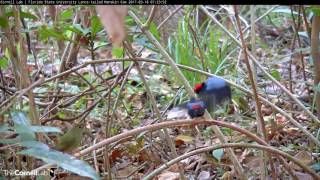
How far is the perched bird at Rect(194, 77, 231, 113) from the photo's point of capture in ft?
3.96

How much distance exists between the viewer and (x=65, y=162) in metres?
0.76

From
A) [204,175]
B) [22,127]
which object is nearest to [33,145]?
[22,127]

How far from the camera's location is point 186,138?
158 cm

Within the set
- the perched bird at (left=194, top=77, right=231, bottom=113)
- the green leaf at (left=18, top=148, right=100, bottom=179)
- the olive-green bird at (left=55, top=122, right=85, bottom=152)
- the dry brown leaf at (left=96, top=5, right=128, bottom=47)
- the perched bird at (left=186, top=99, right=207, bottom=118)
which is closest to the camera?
the dry brown leaf at (left=96, top=5, right=128, bottom=47)

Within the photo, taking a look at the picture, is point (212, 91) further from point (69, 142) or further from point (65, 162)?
point (65, 162)

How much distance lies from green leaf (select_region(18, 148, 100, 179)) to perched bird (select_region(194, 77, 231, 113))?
0.46m

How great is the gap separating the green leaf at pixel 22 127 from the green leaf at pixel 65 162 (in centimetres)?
5

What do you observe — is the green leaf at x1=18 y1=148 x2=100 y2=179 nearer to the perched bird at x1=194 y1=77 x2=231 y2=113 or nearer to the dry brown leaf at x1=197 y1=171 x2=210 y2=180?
the perched bird at x1=194 y1=77 x2=231 y2=113

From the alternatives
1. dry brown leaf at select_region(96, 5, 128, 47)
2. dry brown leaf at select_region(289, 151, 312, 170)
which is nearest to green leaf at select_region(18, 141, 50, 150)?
dry brown leaf at select_region(96, 5, 128, 47)

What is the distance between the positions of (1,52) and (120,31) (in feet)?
3.79

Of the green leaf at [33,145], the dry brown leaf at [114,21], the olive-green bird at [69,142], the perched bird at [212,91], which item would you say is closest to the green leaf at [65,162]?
the green leaf at [33,145]

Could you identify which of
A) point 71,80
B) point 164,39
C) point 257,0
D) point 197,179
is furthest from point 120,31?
point 164,39

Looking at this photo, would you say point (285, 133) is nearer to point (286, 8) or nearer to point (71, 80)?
point (286, 8)

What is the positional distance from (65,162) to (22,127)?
140 millimetres
